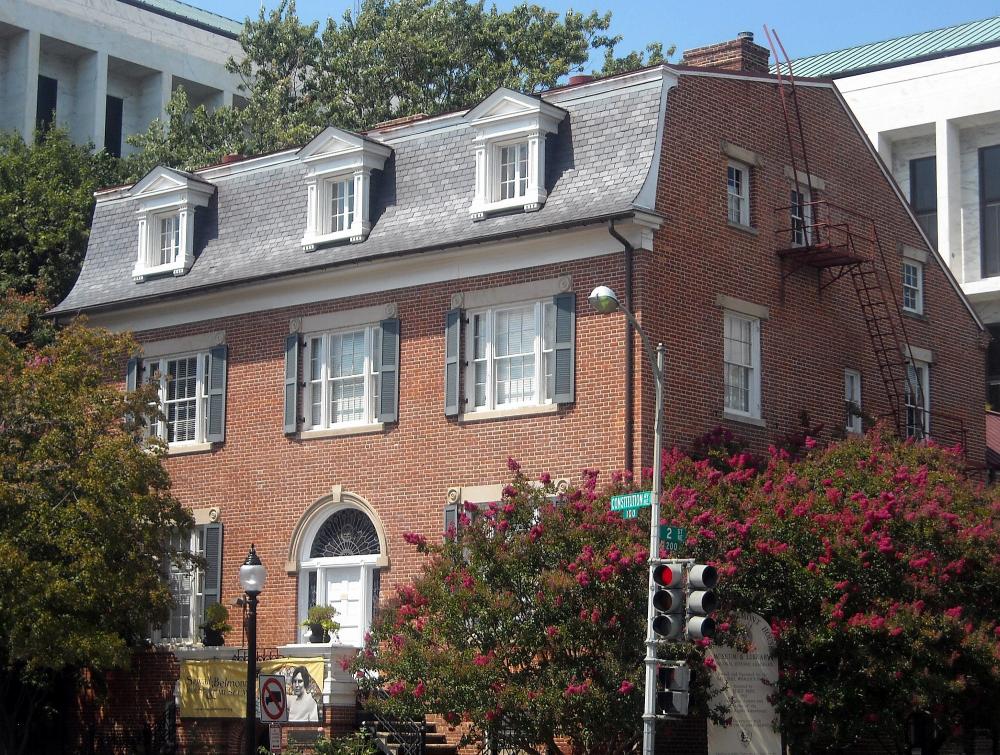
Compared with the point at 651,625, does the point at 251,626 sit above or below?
below

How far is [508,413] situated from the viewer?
2828cm

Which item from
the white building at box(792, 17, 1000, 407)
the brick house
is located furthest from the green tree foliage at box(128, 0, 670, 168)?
the brick house

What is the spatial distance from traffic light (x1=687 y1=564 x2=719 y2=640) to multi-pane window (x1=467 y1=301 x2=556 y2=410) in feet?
25.7

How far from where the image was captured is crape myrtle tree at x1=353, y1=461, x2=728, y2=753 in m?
22.5

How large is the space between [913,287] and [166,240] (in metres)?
15.5

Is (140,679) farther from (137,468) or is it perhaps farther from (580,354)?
(580,354)

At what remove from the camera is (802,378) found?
100 ft

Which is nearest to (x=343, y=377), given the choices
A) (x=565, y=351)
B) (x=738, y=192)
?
(x=565, y=351)

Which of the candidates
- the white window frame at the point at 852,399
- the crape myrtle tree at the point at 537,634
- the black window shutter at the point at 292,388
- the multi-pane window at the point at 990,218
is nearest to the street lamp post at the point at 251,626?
the crape myrtle tree at the point at 537,634

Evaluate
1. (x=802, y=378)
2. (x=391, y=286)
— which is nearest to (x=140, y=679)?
(x=391, y=286)

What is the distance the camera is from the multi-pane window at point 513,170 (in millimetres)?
29375

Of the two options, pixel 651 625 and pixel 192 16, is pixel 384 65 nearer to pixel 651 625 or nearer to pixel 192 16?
pixel 192 16

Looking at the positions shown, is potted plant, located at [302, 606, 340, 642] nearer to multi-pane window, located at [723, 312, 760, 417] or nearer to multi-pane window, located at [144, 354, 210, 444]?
multi-pane window, located at [144, 354, 210, 444]

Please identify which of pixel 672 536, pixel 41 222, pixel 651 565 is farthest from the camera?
pixel 41 222
